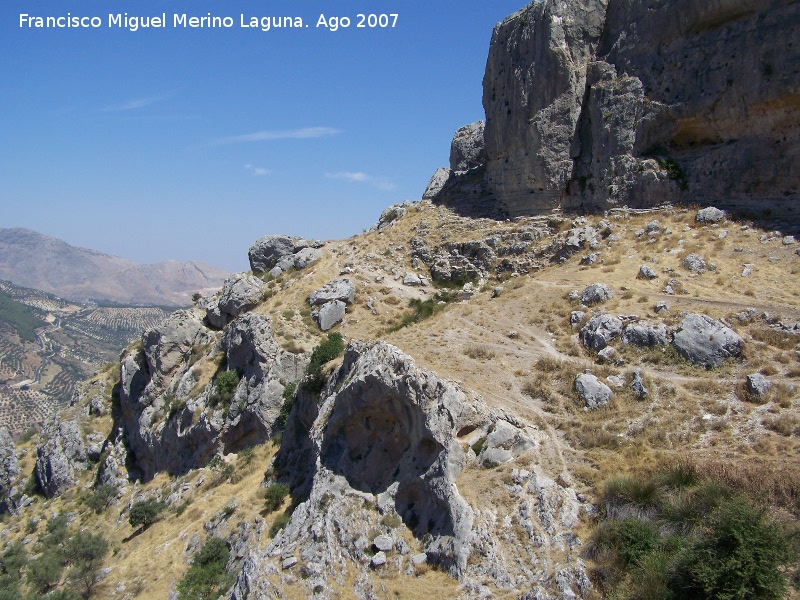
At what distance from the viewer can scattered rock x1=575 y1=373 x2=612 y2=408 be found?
15650 mm

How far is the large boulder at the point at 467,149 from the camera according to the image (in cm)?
4184

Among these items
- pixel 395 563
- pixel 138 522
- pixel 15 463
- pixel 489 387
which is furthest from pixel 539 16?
pixel 15 463

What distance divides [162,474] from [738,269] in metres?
30.0

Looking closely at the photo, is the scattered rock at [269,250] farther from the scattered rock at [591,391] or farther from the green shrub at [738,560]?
the green shrub at [738,560]

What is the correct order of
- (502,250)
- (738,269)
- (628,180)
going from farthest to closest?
(502,250)
(628,180)
(738,269)

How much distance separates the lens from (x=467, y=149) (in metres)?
43.0

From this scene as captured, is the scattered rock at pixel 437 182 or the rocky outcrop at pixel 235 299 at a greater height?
the scattered rock at pixel 437 182

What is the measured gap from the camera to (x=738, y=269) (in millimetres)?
21797

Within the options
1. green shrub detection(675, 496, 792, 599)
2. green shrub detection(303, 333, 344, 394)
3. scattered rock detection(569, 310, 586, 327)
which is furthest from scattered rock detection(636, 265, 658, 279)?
green shrub detection(675, 496, 792, 599)

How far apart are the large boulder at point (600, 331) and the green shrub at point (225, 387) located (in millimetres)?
17851

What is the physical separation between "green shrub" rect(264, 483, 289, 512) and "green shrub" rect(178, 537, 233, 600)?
1844 millimetres

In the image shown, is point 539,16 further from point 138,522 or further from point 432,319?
point 138,522

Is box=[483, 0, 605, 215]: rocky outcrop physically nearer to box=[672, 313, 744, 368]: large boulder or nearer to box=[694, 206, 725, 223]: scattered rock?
box=[694, 206, 725, 223]: scattered rock

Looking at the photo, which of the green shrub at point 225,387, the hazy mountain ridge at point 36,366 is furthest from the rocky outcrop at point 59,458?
the hazy mountain ridge at point 36,366
